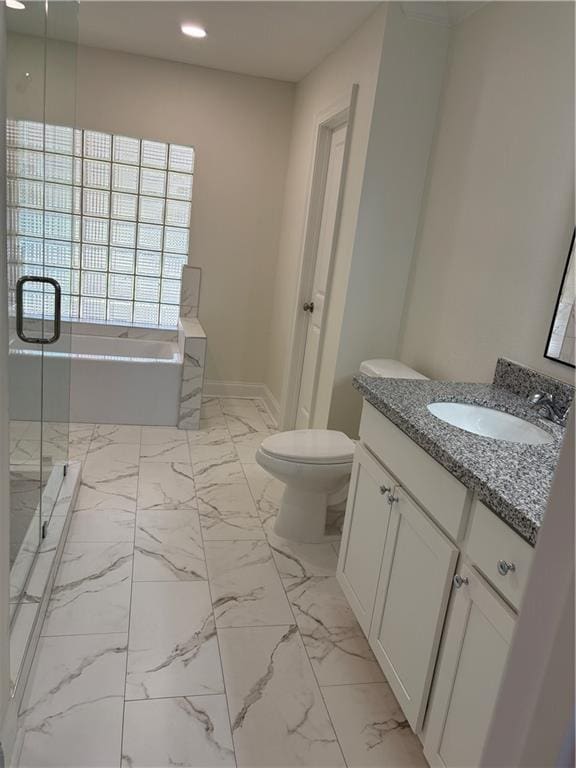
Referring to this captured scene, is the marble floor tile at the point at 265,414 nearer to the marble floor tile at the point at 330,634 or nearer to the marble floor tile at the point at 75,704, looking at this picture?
the marble floor tile at the point at 330,634

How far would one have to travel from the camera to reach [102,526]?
253 centimetres

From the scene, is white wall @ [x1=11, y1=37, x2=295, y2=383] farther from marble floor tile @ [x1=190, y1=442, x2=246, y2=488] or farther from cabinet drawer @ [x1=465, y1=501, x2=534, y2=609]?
cabinet drawer @ [x1=465, y1=501, x2=534, y2=609]

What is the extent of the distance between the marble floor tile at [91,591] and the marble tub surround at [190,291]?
2.44 meters

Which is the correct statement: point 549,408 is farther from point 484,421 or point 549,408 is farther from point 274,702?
point 274,702

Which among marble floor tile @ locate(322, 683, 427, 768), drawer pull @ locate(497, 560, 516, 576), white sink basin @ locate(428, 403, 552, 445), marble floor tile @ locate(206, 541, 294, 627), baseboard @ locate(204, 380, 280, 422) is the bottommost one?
marble floor tile @ locate(322, 683, 427, 768)

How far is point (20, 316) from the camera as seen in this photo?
1.57 m

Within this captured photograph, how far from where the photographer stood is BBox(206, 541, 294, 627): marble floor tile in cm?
206

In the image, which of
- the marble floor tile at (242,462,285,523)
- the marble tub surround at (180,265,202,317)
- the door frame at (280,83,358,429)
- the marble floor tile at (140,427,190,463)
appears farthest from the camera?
the marble tub surround at (180,265,202,317)

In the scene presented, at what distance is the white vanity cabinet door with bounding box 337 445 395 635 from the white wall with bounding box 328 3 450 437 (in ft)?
3.66

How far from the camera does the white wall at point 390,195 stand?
8.77 feet

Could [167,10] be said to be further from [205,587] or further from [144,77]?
[205,587]

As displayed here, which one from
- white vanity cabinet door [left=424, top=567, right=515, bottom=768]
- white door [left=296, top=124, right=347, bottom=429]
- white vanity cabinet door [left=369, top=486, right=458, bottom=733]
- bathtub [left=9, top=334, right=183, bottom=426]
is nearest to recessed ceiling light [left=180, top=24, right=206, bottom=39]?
white door [left=296, top=124, right=347, bottom=429]

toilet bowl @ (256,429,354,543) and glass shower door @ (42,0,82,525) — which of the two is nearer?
glass shower door @ (42,0,82,525)

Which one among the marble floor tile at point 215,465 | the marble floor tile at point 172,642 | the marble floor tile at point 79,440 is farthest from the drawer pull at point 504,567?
the marble floor tile at point 79,440
